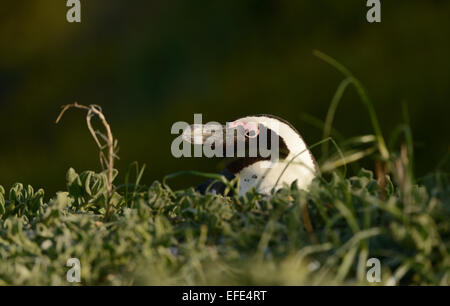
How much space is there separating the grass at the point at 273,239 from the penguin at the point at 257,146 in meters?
0.58

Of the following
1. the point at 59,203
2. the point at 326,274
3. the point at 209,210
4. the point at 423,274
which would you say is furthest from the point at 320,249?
the point at 59,203

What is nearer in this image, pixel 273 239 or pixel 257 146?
pixel 273 239

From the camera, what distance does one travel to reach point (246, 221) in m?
1.59

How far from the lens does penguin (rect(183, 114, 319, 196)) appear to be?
234 cm

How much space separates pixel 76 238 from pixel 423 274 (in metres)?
0.75

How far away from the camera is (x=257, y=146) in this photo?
2398mm

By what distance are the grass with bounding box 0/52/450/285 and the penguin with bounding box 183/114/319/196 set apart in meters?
0.58

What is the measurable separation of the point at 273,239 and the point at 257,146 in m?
0.92

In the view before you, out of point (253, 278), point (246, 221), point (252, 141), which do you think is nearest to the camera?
point (253, 278)

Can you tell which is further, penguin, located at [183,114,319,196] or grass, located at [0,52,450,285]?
penguin, located at [183,114,319,196]

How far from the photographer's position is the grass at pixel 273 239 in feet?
4.48

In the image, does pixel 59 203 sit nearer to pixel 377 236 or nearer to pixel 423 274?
pixel 377 236

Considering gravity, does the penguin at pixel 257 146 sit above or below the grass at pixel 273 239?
above
